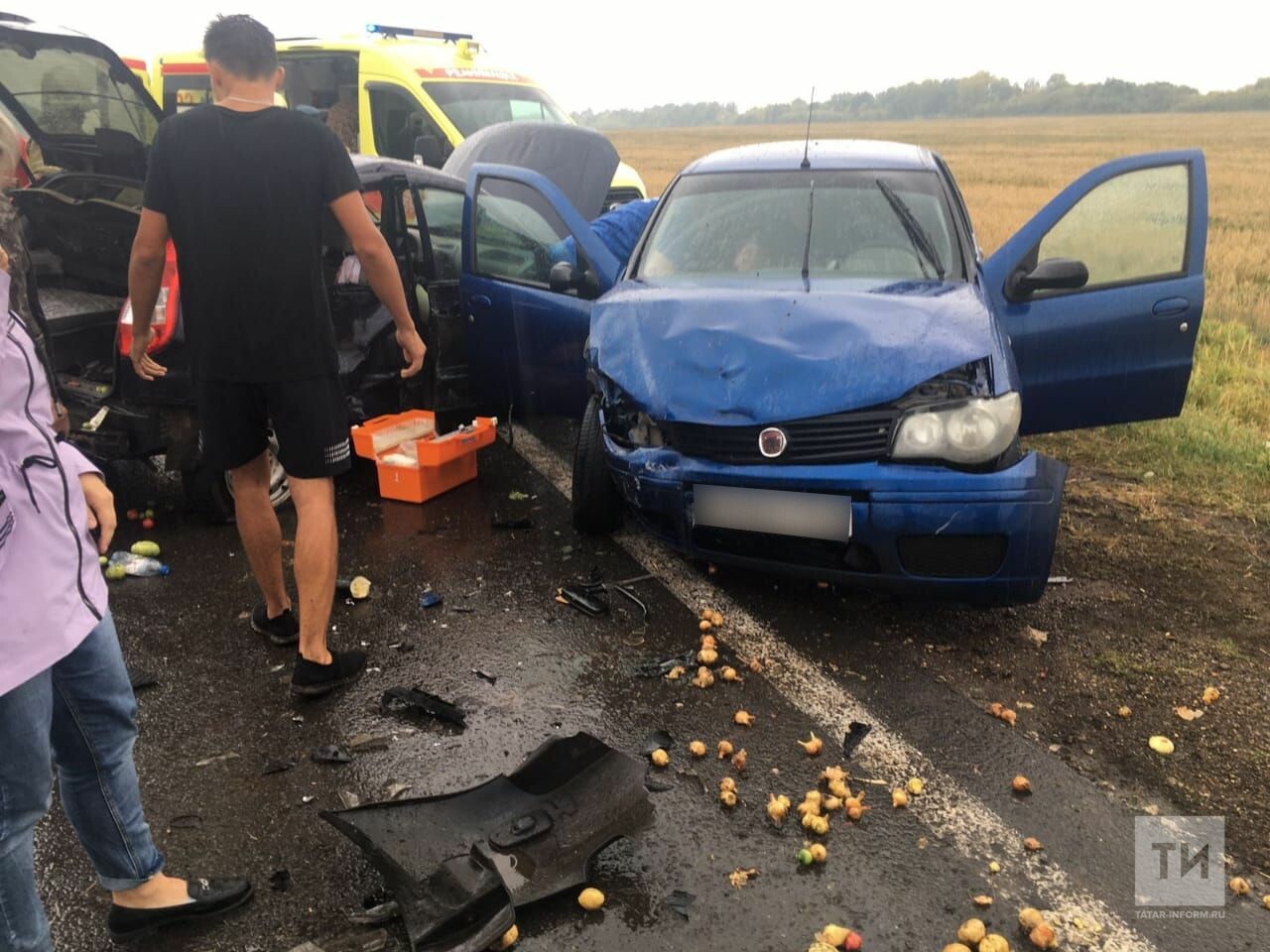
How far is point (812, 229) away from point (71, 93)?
448 centimetres

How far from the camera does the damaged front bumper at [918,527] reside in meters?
3.43

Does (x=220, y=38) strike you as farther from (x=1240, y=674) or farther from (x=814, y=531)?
(x=1240, y=674)

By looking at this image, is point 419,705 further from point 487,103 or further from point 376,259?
point 487,103

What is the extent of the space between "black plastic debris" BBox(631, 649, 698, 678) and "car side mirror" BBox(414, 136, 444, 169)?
7.44m

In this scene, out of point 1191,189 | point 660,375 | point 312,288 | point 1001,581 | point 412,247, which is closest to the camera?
point 312,288

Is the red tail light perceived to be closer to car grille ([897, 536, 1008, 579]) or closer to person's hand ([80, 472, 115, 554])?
person's hand ([80, 472, 115, 554])

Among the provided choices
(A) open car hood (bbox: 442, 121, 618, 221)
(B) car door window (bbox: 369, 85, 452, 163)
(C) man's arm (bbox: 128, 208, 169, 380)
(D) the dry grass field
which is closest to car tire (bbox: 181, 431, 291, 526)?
(C) man's arm (bbox: 128, 208, 169, 380)

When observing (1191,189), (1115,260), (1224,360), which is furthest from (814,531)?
(1224,360)

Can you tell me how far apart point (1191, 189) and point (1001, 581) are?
2356 mm

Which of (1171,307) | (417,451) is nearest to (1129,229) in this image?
(1171,307)

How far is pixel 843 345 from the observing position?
365 centimetres

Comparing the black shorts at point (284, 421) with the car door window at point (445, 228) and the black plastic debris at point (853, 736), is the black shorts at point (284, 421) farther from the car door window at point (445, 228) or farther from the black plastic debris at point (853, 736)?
the car door window at point (445, 228)

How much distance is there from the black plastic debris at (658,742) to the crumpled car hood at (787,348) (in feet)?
3.66

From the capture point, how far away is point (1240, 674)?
11.6ft
